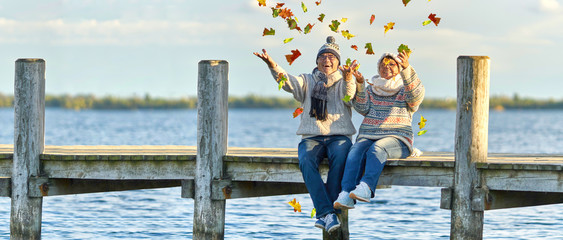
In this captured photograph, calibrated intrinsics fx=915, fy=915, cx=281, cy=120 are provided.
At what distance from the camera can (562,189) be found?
8828 millimetres

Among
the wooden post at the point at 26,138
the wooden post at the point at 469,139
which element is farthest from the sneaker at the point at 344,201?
the wooden post at the point at 26,138

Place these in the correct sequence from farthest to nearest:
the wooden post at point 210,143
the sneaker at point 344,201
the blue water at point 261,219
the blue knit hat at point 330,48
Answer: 1. the blue water at point 261,219
2. the wooden post at point 210,143
3. the blue knit hat at point 330,48
4. the sneaker at point 344,201

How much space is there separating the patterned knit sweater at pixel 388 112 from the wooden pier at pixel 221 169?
0.30m

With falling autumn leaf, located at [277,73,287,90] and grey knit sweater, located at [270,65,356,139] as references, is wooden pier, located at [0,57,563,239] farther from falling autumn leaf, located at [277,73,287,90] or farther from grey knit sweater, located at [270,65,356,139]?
falling autumn leaf, located at [277,73,287,90]

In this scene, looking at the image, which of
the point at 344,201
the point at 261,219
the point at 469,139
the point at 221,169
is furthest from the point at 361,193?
the point at 261,219

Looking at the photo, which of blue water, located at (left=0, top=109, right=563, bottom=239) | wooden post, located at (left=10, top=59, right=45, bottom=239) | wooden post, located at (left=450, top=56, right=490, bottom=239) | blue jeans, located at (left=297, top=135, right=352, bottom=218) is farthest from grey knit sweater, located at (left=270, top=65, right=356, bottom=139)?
blue water, located at (left=0, top=109, right=563, bottom=239)

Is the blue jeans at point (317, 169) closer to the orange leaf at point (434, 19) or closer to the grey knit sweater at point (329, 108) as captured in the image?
the grey knit sweater at point (329, 108)

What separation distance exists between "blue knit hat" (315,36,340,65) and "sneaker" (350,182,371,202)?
142 centimetres

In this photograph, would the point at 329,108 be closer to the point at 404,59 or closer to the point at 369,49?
the point at 369,49

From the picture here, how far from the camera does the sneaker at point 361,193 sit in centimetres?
855

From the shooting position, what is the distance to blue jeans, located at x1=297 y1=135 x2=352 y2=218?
8.99 metres

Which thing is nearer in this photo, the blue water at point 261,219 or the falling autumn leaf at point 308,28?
the falling autumn leaf at point 308,28

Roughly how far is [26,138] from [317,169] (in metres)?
3.48

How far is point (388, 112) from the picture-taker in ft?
29.9
